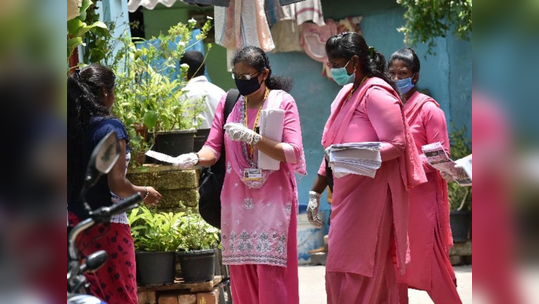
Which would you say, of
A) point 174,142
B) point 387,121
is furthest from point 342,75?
point 174,142

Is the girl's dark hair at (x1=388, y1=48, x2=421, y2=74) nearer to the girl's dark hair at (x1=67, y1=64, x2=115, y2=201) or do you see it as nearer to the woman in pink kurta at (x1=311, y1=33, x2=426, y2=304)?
the woman in pink kurta at (x1=311, y1=33, x2=426, y2=304)

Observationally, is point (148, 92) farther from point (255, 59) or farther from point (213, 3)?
point (255, 59)

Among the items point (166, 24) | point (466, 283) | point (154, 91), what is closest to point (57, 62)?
point (154, 91)

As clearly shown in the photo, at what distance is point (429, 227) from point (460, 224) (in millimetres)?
4156

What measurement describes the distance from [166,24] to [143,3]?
2095 mm

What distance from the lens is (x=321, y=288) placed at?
31.9 ft

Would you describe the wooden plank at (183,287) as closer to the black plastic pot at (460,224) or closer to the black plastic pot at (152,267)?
the black plastic pot at (152,267)

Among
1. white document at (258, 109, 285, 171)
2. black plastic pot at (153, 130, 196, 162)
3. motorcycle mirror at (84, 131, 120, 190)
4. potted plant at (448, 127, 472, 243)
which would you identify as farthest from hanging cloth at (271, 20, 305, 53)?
motorcycle mirror at (84, 131, 120, 190)

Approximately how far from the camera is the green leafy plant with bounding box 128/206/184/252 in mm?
6898

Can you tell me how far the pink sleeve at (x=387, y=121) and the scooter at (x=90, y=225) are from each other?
3005 mm

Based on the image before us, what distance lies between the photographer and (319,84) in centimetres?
1304

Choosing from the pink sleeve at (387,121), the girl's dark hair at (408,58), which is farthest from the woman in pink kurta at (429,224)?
the pink sleeve at (387,121)

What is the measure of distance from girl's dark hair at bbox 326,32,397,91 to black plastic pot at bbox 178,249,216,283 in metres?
1.83

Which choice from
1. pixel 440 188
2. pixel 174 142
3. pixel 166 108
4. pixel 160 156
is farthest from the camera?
pixel 166 108
